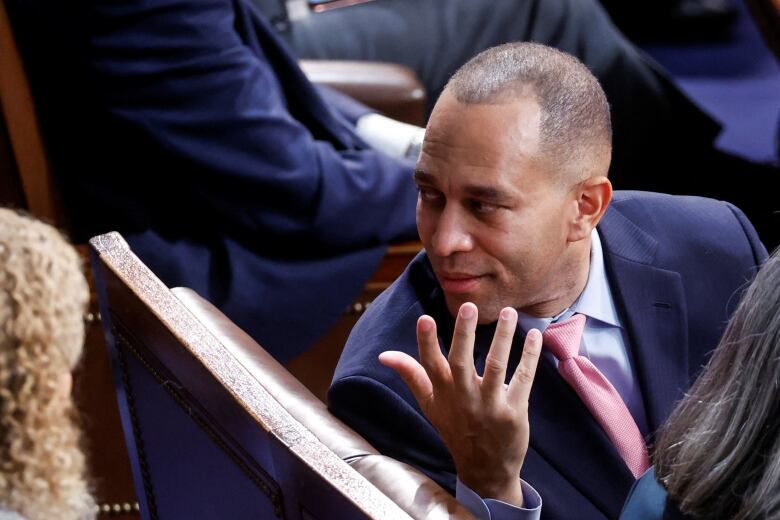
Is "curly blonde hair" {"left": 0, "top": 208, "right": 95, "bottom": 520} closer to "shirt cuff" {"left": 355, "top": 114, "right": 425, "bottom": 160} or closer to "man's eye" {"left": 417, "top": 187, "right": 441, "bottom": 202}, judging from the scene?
"man's eye" {"left": 417, "top": 187, "right": 441, "bottom": 202}

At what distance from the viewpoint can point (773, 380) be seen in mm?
1020

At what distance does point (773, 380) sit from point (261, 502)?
50 cm

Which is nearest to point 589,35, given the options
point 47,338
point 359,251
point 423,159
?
point 359,251

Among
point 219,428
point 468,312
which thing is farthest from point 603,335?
point 219,428

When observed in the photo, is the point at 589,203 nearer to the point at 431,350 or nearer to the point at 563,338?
the point at 563,338

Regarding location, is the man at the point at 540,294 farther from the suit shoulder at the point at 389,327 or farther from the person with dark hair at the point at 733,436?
the person with dark hair at the point at 733,436

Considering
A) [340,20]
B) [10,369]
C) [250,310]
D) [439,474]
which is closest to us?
[10,369]

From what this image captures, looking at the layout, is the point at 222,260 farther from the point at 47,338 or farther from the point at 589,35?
the point at 589,35

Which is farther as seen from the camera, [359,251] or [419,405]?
[359,251]


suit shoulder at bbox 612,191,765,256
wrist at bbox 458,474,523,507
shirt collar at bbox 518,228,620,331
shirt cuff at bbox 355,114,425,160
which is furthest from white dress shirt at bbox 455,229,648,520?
shirt cuff at bbox 355,114,425,160

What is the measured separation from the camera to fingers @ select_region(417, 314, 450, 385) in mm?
1161

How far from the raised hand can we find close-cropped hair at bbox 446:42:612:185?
0.93 feet

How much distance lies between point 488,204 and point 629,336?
26 centimetres

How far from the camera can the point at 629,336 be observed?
1453 mm
